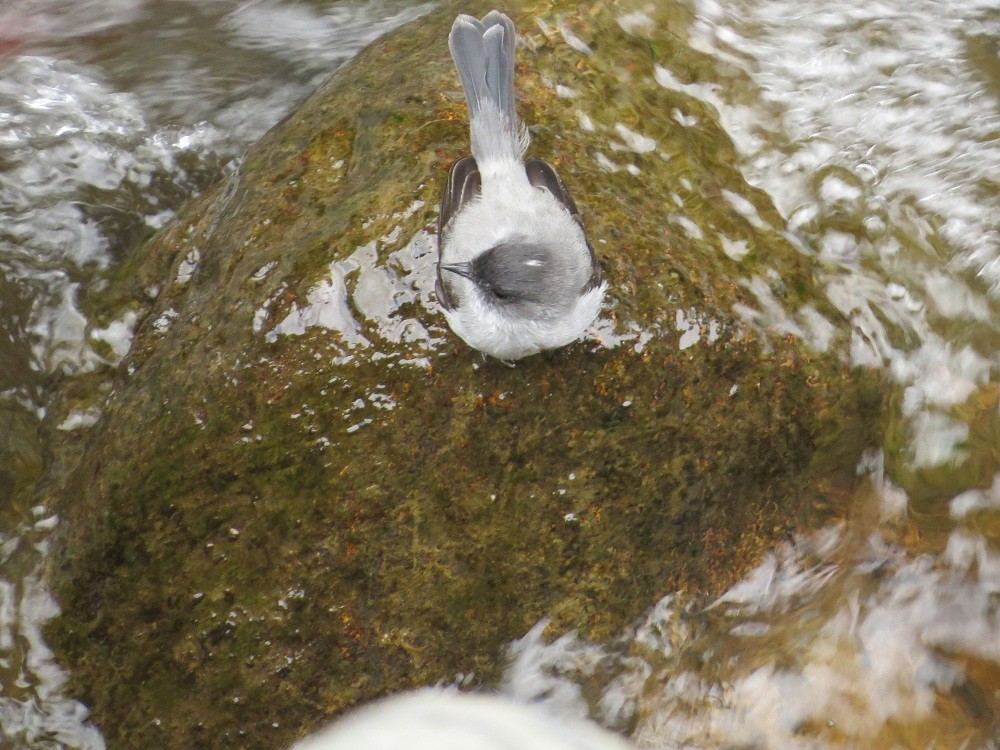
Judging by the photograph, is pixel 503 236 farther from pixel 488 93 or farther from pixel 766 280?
pixel 766 280

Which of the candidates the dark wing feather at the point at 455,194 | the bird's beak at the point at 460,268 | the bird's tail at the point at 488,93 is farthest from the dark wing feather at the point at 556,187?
the bird's beak at the point at 460,268

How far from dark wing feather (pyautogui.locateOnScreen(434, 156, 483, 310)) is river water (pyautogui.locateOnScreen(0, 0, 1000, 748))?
1.24 meters

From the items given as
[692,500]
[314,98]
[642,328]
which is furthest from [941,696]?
[314,98]

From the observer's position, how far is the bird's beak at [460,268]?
11.6 feet

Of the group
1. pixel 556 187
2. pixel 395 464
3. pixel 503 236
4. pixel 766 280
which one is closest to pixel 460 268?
pixel 503 236

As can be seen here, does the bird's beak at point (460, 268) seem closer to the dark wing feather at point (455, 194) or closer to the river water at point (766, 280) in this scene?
the dark wing feather at point (455, 194)

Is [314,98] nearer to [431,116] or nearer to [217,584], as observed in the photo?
[431,116]

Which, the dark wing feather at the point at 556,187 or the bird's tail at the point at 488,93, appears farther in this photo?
the bird's tail at the point at 488,93

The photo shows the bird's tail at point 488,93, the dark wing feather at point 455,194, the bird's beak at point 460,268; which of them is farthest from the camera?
the bird's tail at point 488,93

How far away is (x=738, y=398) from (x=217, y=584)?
8.11 ft

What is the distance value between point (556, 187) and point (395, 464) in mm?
1469

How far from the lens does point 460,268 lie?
3.60m

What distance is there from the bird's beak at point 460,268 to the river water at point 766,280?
1.39 meters

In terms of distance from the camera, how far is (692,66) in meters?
5.05
